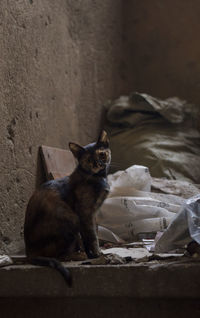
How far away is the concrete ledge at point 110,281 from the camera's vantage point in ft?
5.29

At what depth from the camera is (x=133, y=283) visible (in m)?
1.65

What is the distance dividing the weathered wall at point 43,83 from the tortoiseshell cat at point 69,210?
16.4 inches

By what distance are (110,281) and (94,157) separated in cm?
63

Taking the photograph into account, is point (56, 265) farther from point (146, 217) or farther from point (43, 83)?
point (43, 83)

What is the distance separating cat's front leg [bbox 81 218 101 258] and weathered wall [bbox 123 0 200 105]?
133 inches

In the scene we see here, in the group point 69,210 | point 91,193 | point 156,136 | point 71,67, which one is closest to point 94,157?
point 91,193

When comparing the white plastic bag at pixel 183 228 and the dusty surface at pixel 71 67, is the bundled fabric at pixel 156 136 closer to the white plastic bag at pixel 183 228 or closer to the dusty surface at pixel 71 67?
the dusty surface at pixel 71 67

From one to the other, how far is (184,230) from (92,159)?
0.57 m

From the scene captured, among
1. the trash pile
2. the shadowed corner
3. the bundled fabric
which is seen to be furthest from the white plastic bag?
the bundled fabric

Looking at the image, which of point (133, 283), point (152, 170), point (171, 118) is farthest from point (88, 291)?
point (171, 118)

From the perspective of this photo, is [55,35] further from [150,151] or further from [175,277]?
[175,277]

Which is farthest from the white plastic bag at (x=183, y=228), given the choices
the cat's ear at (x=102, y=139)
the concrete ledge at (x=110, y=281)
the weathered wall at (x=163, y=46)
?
the weathered wall at (x=163, y=46)

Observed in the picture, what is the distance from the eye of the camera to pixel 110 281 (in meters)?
1.66

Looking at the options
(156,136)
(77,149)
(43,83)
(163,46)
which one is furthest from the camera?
(163,46)
